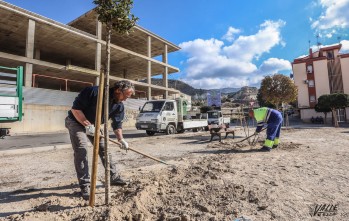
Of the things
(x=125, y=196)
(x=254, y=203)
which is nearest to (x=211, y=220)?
(x=254, y=203)

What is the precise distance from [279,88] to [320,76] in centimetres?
1855

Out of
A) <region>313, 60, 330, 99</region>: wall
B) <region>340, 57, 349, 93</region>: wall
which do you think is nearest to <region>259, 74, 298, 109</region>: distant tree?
<region>313, 60, 330, 99</region>: wall

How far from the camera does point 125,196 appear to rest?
2920 millimetres

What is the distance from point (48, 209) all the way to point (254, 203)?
8.06ft

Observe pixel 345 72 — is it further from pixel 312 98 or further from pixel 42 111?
pixel 42 111

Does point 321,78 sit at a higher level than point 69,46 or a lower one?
lower

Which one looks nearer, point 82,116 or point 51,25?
point 82,116

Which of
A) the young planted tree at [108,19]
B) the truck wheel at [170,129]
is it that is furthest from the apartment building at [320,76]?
the young planted tree at [108,19]

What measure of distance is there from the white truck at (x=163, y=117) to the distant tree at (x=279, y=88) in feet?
29.3

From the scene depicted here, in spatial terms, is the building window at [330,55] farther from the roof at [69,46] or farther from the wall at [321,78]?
the roof at [69,46]

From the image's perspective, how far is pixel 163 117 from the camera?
1232 cm

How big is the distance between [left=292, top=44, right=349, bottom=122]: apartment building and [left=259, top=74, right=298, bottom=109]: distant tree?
16515 millimetres

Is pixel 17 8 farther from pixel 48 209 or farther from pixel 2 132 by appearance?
pixel 48 209

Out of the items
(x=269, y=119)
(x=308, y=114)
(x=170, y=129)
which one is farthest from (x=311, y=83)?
(x=269, y=119)
